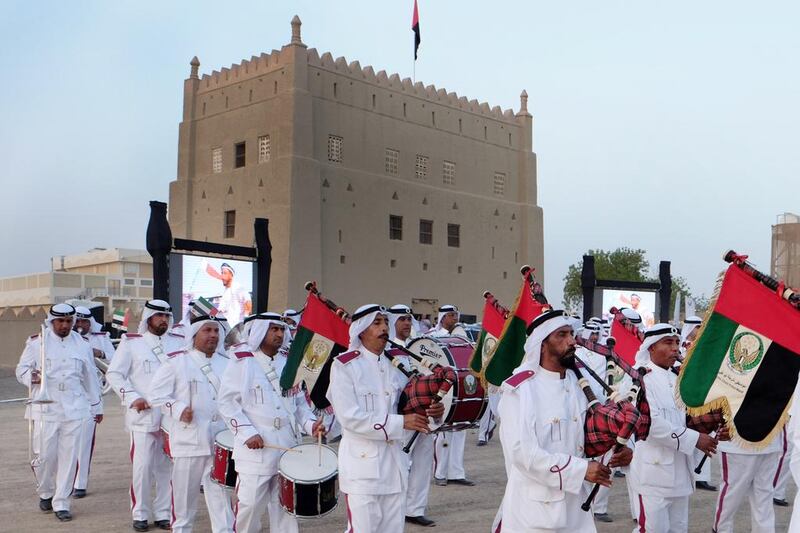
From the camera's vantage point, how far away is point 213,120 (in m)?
37.9

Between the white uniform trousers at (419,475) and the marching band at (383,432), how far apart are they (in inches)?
0.6

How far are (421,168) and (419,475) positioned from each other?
31515 mm

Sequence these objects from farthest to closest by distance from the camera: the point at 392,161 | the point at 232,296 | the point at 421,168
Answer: the point at 421,168, the point at 392,161, the point at 232,296

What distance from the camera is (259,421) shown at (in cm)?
698

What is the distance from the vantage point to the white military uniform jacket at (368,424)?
19.5 feet

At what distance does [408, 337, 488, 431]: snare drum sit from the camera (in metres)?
7.66

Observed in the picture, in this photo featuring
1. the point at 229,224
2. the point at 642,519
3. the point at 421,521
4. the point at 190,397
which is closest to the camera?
the point at 642,519

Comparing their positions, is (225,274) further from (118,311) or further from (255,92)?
(255,92)

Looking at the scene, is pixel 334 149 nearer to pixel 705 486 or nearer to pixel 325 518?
pixel 705 486

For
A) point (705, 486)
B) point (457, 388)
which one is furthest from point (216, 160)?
point (457, 388)

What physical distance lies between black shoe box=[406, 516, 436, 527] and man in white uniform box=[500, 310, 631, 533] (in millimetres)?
3807

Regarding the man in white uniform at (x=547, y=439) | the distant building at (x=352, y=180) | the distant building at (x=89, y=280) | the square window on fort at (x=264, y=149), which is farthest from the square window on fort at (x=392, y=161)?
the distant building at (x=89, y=280)

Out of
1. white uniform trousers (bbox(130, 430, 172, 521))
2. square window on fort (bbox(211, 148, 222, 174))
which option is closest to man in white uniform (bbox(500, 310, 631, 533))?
white uniform trousers (bbox(130, 430, 172, 521))

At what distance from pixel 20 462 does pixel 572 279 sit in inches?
2168
